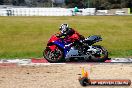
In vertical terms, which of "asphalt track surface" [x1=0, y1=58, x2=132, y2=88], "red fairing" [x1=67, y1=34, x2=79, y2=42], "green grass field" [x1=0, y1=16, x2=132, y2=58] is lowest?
"green grass field" [x1=0, y1=16, x2=132, y2=58]

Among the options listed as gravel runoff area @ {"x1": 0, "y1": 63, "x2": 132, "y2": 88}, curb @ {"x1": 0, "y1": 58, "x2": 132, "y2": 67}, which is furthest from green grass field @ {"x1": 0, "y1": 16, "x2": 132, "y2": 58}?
gravel runoff area @ {"x1": 0, "y1": 63, "x2": 132, "y2": 88}

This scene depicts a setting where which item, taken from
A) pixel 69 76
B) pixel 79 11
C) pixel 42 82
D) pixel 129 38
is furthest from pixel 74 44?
pixel 79 11

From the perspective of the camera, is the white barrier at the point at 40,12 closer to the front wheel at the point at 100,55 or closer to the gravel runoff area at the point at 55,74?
the front wheel at the point at 100,55

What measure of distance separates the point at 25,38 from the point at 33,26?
18.9 feet

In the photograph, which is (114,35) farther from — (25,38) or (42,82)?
(42,82)

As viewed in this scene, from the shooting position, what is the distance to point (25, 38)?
23.3 m

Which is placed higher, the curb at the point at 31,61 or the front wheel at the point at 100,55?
the front wheel at the point at 100,55

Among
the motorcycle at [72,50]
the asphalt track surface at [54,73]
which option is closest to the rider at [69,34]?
the motorcycle at [72,50]

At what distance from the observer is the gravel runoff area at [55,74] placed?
9.76 meters

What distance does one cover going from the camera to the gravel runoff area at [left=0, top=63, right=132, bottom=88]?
9762 millimetres

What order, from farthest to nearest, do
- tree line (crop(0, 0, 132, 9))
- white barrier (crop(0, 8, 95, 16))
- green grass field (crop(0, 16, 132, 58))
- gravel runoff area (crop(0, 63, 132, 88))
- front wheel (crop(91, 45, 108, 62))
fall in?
tree line (crop(0, 0, 132, 9)), white barrier (crop(0, 8, 95, 16)), green grass field (crop(0, 16, 132, 58)), front wheel (crop(91, 45, 108, 62)), gravel runoff area (crop(0, 63, 132, 88))

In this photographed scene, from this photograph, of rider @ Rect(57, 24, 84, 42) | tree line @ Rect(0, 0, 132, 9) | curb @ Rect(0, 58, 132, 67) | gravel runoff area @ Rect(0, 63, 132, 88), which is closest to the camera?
gravel runoff area @ Rect(0, 63, 132, 88)

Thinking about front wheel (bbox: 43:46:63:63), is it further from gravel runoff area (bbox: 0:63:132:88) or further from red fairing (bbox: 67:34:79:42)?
gravel runoff area (bbox: 0:63:132:88)

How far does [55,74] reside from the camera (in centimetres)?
1133
